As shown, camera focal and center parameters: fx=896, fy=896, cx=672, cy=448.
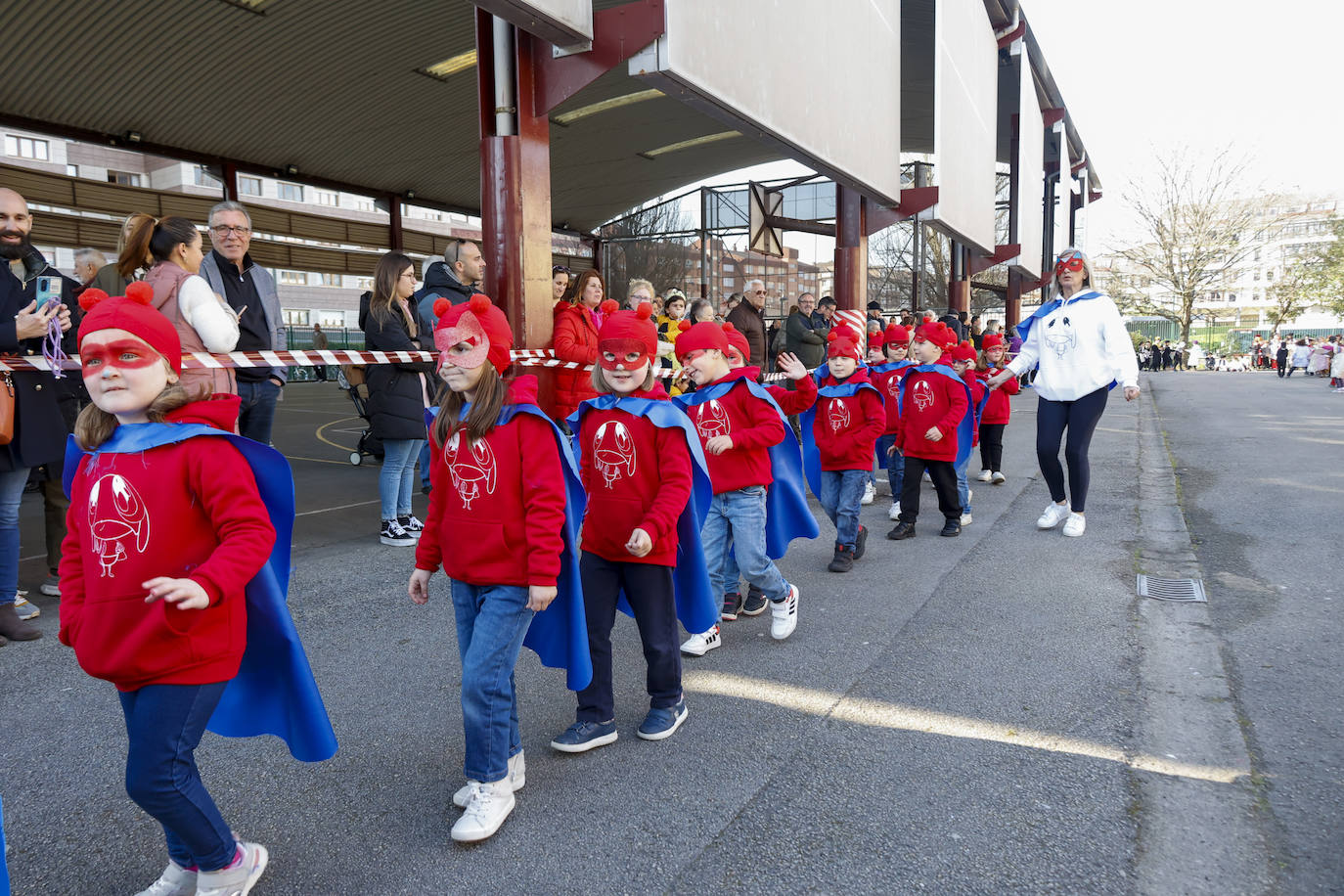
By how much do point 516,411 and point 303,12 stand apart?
12.9 meters

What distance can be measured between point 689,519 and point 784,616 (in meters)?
1.22

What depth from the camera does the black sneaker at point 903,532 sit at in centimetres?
690

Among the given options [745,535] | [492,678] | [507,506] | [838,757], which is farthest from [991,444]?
[492,678]

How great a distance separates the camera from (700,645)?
437 cm

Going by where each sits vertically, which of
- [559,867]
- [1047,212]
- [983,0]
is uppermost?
[983,0]

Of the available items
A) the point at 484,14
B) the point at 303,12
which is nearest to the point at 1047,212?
the point at 303,12

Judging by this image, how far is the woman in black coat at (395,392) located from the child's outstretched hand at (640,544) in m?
3.81

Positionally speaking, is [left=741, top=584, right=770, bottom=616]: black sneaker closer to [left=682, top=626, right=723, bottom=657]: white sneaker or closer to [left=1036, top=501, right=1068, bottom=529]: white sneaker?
[left=682, top=626, right=723, bottom=657]: white sneaker

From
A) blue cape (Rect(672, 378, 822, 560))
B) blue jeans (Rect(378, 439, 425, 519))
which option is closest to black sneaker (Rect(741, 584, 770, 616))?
blue cape (Rect(672, 378, 822, 560))

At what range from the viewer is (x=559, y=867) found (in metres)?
2.59

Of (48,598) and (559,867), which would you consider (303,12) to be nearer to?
(48,598)

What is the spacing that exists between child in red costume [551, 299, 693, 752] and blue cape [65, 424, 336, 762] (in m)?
1.01

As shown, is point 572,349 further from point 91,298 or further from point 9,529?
point 91,298

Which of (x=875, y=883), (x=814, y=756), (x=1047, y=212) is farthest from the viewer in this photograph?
(x=1047, y=212)
